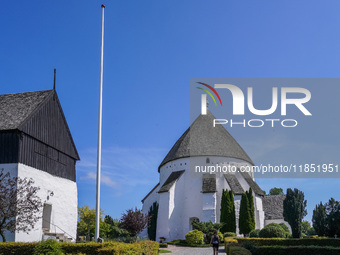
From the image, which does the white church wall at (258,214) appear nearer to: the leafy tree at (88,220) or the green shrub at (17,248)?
the leafy tree at (88,220)

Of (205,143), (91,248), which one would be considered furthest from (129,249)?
(205,143)

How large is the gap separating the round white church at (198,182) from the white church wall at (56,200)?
10.7 metres

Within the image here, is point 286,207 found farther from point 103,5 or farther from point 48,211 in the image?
point 103,5

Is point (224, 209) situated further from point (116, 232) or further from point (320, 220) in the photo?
point (116, 232)

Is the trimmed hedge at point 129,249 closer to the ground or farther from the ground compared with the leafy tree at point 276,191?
closer to the ground

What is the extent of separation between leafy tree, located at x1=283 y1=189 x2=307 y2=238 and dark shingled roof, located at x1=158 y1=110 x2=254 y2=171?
9872 mm

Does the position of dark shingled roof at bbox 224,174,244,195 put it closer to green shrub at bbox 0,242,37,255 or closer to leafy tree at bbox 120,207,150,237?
leafy tree at bbox 120,207,150,237

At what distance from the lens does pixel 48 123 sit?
29.4 meters

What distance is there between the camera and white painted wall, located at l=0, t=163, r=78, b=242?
82.9 feet

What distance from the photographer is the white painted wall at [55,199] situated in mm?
25281

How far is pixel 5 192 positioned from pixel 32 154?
4425 millimetres

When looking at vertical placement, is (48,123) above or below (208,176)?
above

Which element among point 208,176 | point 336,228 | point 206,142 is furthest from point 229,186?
point 336,228

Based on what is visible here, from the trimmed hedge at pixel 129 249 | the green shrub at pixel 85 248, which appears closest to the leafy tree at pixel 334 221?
the trimmed hedge at pixel 129 249
